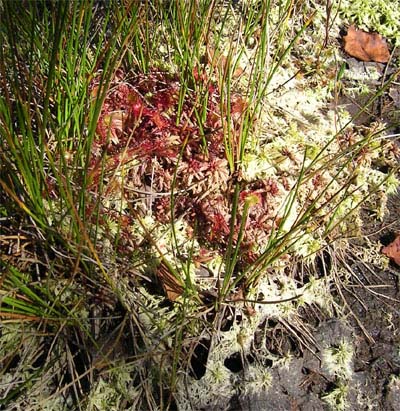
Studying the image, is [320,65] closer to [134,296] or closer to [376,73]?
[376,73]

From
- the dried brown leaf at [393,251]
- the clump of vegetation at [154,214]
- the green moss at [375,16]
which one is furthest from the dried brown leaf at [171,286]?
the green moss at [375,16]

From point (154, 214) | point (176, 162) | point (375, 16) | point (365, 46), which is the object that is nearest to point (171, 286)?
point (154, 214)

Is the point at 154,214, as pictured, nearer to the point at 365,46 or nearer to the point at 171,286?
the point at 171,286

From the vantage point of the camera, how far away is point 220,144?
203 centimetres

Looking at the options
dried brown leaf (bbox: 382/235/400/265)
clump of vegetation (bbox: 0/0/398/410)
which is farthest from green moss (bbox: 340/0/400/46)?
dried brown leaf (bbox: 382/235/400/265)

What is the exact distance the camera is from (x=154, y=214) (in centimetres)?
197

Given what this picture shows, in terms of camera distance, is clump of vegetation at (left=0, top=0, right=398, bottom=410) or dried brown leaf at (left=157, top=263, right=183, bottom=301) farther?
dried brown leaf at (left=157, top=263, right=183, bottom=301)

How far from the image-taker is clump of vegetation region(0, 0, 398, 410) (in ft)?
5.38

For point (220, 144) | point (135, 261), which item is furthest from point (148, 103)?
point (135, 261)

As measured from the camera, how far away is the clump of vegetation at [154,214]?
1639mm

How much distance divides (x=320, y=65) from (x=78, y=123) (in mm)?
1138

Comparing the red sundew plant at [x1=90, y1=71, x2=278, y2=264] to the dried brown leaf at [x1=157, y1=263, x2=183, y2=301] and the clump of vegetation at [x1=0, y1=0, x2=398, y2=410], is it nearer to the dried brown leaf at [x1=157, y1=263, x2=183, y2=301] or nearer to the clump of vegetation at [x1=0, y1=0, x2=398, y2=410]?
the clump of vegetation at [x1=0, y1=0, x2=398, y2=410]

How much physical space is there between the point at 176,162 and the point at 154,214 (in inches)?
7.9

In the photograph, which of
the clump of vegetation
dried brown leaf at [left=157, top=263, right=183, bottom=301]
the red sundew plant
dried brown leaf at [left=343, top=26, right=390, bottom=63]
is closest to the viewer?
the clump of vegetation
